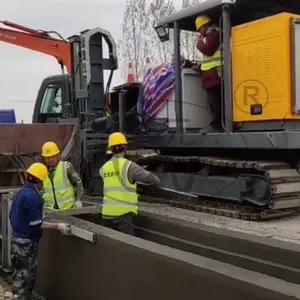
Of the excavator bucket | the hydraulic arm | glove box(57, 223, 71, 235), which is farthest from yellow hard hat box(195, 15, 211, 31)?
the hydraulic arm

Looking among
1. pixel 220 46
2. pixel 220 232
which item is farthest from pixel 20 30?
pixel 220 232

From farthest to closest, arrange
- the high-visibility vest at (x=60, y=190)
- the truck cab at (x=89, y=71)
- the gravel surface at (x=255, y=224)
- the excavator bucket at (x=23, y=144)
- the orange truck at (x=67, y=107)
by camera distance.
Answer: the truck cab at (x=89, y=71) → the orange truck at (x=67, y=107) → the excavator bucket at (x=23, y=144) → the gravel surface at (x=255, y=224) → the high-visibility vest at (x=60, y=190)

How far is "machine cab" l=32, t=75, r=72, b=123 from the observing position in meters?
11.9

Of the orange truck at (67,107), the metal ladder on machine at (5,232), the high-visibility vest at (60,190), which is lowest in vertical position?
the metal ladder on machine at (5,232)

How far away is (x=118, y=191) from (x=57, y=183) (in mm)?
885

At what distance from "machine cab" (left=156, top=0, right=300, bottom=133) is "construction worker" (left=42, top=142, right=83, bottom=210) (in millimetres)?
2889

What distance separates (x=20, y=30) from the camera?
1438cm

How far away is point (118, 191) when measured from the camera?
6332 mm

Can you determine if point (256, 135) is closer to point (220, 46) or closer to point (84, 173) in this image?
point (220, 46)

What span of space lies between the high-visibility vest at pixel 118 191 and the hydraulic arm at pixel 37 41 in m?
8.14

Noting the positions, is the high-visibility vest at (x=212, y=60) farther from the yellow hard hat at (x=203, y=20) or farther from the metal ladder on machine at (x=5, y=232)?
the metal ladder on machine at (x=5, y=232)

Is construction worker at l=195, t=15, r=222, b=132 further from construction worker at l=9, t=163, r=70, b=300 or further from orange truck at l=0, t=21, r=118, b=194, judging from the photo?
construction worker at l=9, t=163, r=70, b=300

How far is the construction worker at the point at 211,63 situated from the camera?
902 centimetres

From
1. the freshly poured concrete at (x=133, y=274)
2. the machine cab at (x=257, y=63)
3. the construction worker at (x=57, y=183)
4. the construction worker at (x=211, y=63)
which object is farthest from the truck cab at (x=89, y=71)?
the freshly poured concrete at (x=133, y=274)
